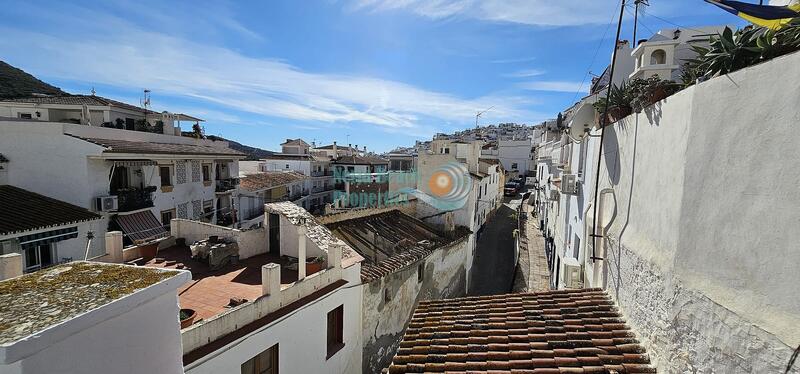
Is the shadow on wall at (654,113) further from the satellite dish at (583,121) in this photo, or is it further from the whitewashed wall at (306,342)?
the whitewashed wall at (306,342)

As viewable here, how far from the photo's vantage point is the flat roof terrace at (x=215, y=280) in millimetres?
8562

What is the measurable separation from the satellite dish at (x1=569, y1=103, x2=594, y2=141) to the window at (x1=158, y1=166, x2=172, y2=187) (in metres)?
22.0

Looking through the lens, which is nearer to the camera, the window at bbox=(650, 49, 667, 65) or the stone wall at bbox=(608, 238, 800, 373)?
the stone wall at bbox=(608, 238, 800, 373)

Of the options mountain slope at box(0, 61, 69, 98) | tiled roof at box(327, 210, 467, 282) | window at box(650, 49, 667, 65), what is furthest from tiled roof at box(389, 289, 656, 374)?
mountain slope at box(0, 61, 69, 98)

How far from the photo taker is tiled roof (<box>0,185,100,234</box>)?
12969 millimetres

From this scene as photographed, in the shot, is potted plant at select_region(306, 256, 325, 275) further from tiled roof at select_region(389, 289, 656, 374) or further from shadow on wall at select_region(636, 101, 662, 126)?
shadow on wall at select_region(636, 101, 662, 126)

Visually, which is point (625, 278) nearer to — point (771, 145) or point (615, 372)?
point (615, 372)

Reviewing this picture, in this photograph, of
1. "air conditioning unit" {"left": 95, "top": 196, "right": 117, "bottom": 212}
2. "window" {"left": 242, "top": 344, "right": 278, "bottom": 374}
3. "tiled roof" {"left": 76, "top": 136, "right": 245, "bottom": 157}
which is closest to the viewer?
"window" {"left": 242, "top": 344, "right": 278, "bottom": 374}

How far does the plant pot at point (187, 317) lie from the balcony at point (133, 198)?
538 inches

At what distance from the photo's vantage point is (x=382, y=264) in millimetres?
13375

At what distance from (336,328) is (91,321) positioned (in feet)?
28.7

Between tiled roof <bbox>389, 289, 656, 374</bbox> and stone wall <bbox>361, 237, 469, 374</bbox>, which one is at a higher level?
tiled roof <bbox>389, 289, 656, 374</bbox>

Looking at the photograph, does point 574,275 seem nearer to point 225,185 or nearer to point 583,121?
point 583,121

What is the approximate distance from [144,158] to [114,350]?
66.2 feet
